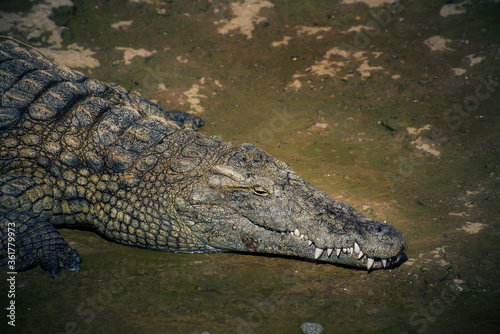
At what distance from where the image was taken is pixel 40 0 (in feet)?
29.6

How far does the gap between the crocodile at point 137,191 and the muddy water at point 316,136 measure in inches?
8.7

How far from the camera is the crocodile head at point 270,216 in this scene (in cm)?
383

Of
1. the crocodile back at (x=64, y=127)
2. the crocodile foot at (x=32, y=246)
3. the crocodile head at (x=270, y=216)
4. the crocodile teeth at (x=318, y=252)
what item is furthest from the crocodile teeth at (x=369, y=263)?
the crocodile foot at (x=32, y=246)

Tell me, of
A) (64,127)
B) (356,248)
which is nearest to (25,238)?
(64,127)

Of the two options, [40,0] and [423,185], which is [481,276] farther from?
[40,0]

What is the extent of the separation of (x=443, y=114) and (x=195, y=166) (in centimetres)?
448

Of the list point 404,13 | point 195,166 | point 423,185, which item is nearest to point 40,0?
point 195,166

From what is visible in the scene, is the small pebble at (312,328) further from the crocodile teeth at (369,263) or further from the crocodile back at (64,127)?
the crocodile back at (64,127)

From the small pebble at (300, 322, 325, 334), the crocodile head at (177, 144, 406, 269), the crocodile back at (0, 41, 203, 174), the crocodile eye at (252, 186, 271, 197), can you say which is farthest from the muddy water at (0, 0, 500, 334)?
the crocodile back at (0, 41, 203, 174)

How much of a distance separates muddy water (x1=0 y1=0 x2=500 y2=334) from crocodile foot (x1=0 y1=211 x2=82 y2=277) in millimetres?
129

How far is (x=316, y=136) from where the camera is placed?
6.44m

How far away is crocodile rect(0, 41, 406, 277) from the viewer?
399 cm

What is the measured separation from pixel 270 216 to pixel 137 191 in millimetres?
1528

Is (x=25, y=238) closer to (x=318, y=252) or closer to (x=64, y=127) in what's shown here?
(x=64, y=127)
